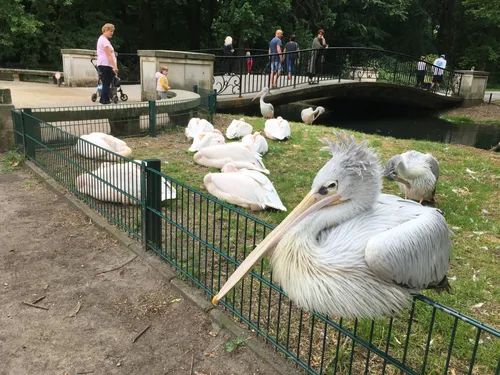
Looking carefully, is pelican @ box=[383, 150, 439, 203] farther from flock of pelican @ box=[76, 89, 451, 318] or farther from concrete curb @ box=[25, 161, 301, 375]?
concrete curb @ box=[25, 161, 301, 375]

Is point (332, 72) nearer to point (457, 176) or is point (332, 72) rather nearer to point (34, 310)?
point (457, 176)

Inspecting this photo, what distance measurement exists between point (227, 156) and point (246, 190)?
1817mm

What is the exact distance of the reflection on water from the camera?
1619 cm

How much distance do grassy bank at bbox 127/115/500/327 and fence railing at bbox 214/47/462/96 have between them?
4.99 metres

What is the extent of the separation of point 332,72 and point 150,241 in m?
17.7

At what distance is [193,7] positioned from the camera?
30.6 metres

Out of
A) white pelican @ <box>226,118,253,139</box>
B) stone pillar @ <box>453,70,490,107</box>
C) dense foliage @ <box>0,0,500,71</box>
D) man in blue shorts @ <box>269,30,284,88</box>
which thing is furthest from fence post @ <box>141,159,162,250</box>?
stone pillar @ <box>453,70,490,107</box>

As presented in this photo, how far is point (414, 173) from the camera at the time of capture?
5.62 m

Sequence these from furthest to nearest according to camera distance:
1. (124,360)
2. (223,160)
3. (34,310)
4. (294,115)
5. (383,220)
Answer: (294,115) → (223,160) → (34,310) → (124,360) → (383,220)

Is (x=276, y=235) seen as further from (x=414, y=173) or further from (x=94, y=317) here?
(x=414, y=173)

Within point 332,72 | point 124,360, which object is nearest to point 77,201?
point 124,360

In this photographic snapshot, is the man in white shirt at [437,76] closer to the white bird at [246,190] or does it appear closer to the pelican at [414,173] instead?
the pelican at [414,173]

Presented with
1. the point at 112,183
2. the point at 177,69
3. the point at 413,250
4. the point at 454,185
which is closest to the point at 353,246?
the point at 413,250

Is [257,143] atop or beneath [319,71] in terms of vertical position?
beneath
